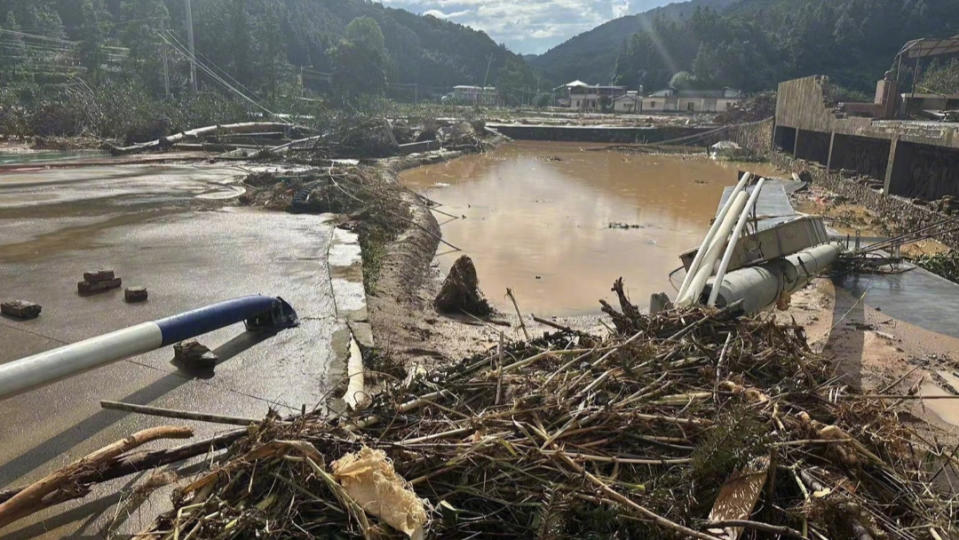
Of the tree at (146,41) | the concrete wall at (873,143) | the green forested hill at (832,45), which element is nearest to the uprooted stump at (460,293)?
the concrete wall at (873,143)

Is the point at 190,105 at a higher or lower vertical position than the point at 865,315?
higher

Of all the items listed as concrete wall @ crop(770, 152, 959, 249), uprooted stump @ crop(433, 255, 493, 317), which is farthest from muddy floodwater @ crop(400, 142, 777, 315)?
concrete wall @ crop(770, 152, 959, 249)

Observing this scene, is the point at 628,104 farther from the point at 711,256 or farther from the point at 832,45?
the point at 711,256

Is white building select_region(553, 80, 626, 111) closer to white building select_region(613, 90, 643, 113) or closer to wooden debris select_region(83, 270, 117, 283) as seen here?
white building select_region(613, 90, 643, 113)

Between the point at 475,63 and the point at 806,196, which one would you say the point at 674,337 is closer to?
the point at 806,196

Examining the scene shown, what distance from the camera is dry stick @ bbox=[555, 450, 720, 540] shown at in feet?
7.91

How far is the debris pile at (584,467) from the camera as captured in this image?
2600 mm

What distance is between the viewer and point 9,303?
576cm

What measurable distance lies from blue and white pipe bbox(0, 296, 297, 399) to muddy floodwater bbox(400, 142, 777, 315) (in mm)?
4788

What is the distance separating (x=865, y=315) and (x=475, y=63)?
138883mm

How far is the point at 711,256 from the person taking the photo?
19.8 ft

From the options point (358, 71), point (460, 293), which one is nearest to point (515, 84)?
point (358, 71)

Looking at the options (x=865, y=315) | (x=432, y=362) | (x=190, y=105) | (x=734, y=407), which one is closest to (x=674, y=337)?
(x=734, y=407)

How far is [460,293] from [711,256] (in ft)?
12.5
